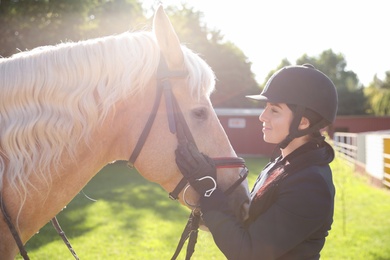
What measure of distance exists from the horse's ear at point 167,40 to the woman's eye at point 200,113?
0.22 m

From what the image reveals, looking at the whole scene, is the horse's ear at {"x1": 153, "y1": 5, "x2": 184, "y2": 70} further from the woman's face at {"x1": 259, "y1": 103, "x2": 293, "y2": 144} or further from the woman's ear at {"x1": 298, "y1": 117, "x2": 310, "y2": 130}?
the woman's ear at {"x1": 298, "y1": 117, "x2": 310, "y2": 130}

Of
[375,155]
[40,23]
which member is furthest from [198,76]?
[40,23]

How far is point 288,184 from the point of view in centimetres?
183

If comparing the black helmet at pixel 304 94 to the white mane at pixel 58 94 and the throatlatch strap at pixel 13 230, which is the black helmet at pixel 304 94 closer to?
the white mane at pixel 58 94

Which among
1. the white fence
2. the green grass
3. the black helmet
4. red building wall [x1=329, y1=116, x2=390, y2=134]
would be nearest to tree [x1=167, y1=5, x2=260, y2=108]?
red building wall [x1=329, y1=116, x2=390, y2=134]

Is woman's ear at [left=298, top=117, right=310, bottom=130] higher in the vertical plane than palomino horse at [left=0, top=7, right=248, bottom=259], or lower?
lower

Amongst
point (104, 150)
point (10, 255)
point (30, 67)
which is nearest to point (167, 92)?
point (104, 150)

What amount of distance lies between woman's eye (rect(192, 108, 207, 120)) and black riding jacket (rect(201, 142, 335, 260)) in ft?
1.29

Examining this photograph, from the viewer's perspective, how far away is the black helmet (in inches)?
78.6

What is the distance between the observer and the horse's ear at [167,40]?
1.75 meters

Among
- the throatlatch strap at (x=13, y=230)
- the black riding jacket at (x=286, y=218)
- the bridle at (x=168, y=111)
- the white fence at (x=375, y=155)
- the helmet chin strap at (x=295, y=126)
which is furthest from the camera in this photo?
the white fence at (x=375, y=155)

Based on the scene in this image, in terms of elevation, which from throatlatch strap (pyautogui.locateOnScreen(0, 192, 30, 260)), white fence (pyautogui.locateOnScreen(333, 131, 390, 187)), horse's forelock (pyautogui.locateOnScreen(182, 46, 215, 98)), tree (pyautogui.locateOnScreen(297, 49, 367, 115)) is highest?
horse's forelock (pyautogui.locateOnScreen(182, 46, 215, 98))

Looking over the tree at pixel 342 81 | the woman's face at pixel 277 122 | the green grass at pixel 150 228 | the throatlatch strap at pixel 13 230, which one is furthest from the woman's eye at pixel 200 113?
the tree at pixel 342 81

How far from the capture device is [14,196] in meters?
1.64
